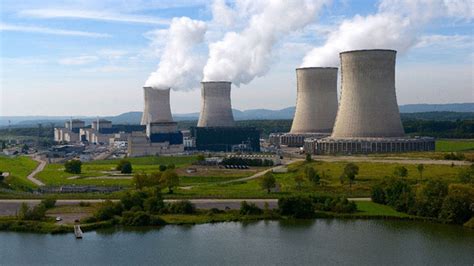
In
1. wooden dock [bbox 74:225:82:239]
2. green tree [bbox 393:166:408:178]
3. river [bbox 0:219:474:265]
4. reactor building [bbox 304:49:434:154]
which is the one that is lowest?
river [bbox 0:219:474:265]

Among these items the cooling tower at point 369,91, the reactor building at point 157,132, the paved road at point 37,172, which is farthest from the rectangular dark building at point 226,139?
the cooling tower at point 369,91

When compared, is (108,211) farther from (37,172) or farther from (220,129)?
(220,129)

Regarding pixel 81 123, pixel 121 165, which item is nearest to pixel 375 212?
pixel 121 165

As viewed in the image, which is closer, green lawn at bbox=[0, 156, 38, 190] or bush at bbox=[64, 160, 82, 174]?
green lawn at bbox=[0, 156, 38, 190]

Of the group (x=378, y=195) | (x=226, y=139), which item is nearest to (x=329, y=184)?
(x=378, y=195)

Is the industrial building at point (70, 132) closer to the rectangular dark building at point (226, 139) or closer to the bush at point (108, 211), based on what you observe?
the rectangular dark building at point (226, 139)

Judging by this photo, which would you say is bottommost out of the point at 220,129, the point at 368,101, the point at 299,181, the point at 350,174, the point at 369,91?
the point at 299,181

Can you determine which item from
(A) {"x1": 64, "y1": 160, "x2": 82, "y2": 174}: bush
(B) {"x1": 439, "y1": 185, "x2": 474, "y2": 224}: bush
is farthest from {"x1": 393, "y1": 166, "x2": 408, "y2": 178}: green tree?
(A) {"x1": 64, "y1": 160, "x2": 82, "y2": 174}: bush

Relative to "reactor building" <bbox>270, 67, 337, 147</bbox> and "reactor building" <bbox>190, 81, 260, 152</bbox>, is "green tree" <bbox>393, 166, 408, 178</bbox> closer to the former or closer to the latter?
"reactor building" <bbox>270, 67, 337, 147</bbox>
